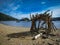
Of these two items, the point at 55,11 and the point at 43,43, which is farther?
the point at 55,11

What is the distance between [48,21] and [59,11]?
4845 millimetres

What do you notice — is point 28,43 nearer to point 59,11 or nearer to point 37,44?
point 37,44

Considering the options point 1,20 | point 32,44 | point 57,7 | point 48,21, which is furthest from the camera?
point 1,20

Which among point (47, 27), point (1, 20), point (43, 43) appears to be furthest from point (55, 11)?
point (1, 20)

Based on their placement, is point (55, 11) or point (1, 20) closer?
point (55, 11)

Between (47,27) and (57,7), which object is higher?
(57,7)

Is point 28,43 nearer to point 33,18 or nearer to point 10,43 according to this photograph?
point 10,43

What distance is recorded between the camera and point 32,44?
559 centimetres

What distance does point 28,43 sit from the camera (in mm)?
5766

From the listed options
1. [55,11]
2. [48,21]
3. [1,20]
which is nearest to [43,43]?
[48,21]

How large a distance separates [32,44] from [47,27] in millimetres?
3346

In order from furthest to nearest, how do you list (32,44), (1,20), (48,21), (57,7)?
1. (1,20)
2. (57,7)
3. (48,21)
4. (32,44)

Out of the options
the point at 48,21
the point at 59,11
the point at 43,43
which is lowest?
the point at 43,43

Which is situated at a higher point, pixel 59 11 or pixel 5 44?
pixel 59 11
